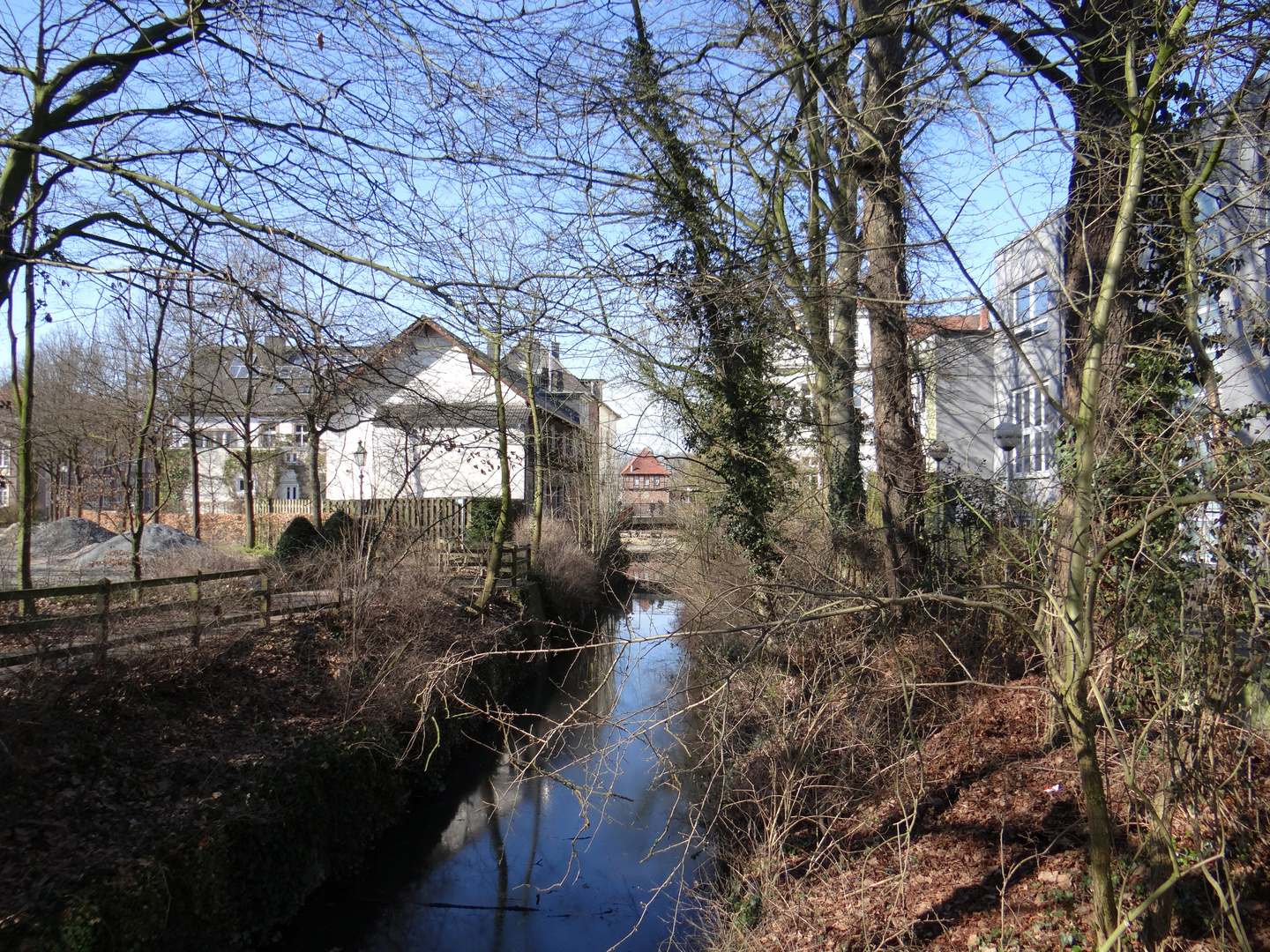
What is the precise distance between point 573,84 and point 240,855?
6.61m

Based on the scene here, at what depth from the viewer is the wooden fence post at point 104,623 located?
25.9 feet

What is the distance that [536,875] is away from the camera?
28.3ft

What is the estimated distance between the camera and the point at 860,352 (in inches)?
443

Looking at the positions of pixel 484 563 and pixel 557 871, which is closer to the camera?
pixel 557 871

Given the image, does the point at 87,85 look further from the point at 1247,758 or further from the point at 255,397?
the point at 255,397

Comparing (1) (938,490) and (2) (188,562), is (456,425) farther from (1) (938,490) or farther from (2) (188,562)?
(2) (188,562)

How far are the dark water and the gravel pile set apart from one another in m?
10.1

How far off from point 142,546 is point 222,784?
12.2 m

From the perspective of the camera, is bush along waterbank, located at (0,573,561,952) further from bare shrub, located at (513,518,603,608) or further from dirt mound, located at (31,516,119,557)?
dirt mound, located at (31,516,119,557)

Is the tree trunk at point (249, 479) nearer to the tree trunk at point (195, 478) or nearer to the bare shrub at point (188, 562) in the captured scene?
the tree trunk at point (195, 478)

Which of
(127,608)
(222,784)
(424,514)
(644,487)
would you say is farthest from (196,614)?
(644,487)

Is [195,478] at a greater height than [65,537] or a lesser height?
greater

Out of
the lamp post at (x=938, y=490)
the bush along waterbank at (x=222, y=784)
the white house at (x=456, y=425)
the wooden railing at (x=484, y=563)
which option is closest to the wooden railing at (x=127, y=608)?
the bush along waterbank at (x=222, y=784)

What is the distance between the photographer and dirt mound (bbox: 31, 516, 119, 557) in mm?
18125
